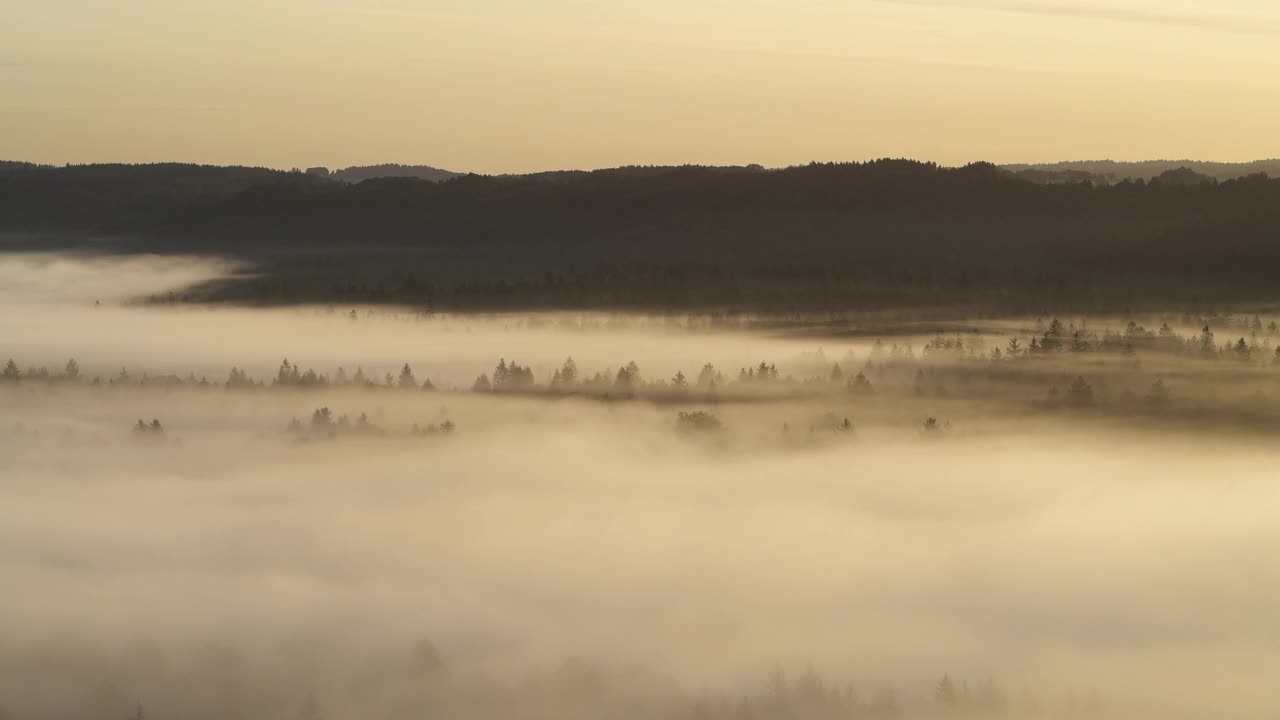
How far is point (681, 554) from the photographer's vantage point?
165 meters

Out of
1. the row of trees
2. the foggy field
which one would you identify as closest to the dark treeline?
the foggy field

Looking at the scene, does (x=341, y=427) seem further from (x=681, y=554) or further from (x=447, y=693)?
(x=447, y=693)

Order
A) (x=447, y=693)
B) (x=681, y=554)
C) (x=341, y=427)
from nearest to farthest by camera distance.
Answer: (x=447, y=693) → (x=681, y=554) → (x=341, y=427)

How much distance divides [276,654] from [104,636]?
10.0 meters

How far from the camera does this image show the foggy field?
301 feet

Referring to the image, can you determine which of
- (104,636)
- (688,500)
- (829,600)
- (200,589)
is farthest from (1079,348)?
(104,636)

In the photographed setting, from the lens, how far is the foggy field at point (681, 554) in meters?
91.8

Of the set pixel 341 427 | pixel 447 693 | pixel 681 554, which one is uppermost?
pixel 341 427

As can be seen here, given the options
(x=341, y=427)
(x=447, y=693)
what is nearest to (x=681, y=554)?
(x=341, y=427)

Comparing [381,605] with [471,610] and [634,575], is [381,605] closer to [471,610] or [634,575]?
[471,610]

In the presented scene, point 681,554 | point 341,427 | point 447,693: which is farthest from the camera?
point 341,427

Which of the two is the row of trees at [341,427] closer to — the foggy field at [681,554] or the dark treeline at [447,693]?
the foggy field at [681,554]

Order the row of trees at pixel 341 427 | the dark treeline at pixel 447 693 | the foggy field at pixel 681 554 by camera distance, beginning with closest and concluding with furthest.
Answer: the dark treeline at pixel 447 693 < the foggy field at pixel 681 554 < the row of trees at pixel 341 427

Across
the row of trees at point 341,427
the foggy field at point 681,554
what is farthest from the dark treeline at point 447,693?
the row of trees at point 341,427
